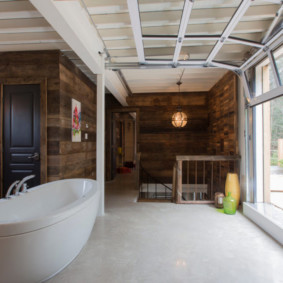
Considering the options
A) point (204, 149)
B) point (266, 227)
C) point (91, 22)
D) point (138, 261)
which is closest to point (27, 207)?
point (138, 261)

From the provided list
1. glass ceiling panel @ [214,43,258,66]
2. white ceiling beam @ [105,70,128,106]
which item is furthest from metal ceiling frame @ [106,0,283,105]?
white ceiling beam @ [105,70,128,106]

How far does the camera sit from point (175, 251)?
2178 millimetres

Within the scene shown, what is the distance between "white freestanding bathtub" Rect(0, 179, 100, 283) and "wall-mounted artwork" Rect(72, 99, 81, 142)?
1.72 m

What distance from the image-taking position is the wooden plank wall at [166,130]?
6.04 metres

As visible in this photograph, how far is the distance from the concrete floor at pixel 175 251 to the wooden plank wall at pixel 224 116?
57.9 inches

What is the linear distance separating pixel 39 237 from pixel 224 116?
412 cm

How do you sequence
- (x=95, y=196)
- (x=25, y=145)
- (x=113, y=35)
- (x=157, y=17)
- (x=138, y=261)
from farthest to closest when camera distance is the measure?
(x=25, y=145) → (x=113, y=35) → (x=157, y=17) → (x=95, y=196) → (x=138, y=261)

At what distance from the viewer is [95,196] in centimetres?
216

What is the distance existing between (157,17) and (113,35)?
27.9 inches

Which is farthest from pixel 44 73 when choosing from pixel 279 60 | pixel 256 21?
pixel 279 60

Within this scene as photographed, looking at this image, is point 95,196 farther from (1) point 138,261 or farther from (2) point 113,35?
(2) point 113,35

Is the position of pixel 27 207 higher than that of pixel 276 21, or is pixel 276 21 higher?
pixel 276 21

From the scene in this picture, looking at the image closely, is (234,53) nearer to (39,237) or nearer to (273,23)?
(273,23)

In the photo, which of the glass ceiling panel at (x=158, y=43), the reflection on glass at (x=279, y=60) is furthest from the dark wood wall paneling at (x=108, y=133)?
the reflection on glass at (x=279, y=60)
